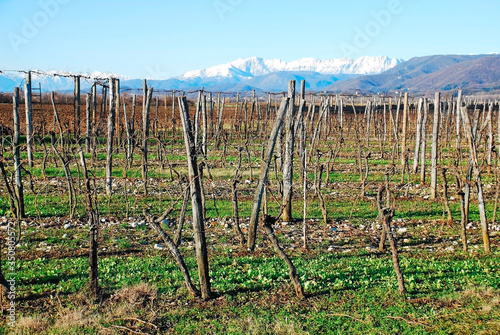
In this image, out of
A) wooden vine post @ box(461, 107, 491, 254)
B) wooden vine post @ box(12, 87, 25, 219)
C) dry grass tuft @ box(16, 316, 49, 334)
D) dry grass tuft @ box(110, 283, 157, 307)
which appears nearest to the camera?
dry grass tuft @ box(16, 316, 49, 334)

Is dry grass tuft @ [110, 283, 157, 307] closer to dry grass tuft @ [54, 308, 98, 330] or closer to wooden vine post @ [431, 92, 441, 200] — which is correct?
dry grass tuft @ [54, 308, 98, 330]

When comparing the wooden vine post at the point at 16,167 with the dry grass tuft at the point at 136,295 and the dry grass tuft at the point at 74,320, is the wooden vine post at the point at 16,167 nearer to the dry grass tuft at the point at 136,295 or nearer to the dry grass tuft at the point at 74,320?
the dry grass tuft at the point at 136,295

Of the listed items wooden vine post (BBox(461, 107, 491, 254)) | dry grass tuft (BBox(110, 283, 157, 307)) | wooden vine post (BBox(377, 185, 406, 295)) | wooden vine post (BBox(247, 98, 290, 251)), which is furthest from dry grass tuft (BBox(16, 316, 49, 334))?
wooden vine post (BBox(461, 107, 491, 254))

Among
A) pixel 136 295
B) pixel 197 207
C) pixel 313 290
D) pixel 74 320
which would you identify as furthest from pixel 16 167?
pixel 313 290

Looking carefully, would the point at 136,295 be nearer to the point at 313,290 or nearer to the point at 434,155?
the point at 313,290

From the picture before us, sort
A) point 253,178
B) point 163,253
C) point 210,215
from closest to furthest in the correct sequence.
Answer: point 163,253
point 210,215
point 253,178

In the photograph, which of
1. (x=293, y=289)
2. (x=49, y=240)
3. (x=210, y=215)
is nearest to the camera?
(x=293, y=289)

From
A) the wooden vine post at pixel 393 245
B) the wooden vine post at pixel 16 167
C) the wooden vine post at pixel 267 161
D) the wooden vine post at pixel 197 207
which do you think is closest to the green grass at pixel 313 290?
the wooden vine post at pixel 393 245

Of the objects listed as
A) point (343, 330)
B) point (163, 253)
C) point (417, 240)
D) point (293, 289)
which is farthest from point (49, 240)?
point (417, 240)

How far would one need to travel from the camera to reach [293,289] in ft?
25.8

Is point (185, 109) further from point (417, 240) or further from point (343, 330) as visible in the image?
point (417, 240)

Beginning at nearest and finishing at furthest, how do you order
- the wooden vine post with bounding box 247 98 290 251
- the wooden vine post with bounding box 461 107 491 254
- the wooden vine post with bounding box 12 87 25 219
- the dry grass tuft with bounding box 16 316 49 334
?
1. the dry grass tuft with bounding box 16 316 49 334
2. the wooden vine post with bounding box 247 98 290 251
3. the wooden vine post with bounding box 461 107 491 254
4. the wooden vine post with bounding box 12 87 25 219

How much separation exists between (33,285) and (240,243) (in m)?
4.76

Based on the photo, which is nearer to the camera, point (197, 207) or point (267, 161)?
point (197, 207)
